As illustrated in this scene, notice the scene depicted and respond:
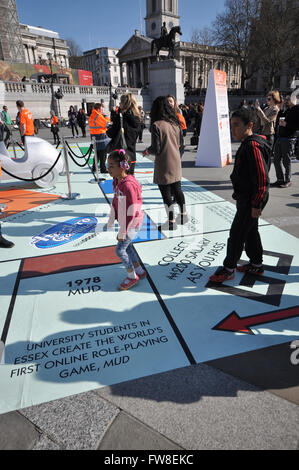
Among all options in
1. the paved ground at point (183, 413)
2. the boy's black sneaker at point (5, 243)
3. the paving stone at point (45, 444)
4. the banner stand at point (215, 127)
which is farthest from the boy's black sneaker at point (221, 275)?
the banner stand at point (215, 127)

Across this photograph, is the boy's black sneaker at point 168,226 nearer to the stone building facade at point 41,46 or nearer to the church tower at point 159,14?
the stone building facade at point 41,46

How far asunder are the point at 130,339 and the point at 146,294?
28.5 inches

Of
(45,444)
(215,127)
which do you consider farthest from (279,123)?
(45,444)

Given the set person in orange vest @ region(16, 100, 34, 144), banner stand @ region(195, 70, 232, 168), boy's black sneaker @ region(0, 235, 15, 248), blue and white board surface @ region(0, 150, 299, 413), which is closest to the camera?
blue and white board surface @ region(0, 150, 299, 413)

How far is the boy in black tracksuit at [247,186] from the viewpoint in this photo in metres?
2.66

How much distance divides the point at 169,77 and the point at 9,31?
32965mm

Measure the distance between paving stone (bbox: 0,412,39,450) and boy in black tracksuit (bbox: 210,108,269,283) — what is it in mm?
2265

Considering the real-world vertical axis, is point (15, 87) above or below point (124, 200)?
above

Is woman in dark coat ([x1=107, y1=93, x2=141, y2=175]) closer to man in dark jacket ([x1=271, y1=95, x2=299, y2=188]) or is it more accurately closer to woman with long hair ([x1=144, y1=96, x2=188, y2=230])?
woman with long hair ([x1=144, y1=96, x2=188, y2=230])

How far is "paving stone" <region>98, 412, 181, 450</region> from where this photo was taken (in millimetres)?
1655

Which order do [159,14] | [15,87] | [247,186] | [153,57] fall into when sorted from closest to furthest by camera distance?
[247,186], [15,87], [153,57], [159,14]

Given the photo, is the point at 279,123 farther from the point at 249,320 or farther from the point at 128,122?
the point at 249,320

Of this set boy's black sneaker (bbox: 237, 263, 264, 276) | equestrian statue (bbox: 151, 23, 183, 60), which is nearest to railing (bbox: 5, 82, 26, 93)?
equestrian statue (bbox: 151, 23, 183, 60)

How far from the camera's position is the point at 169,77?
30.4 m
